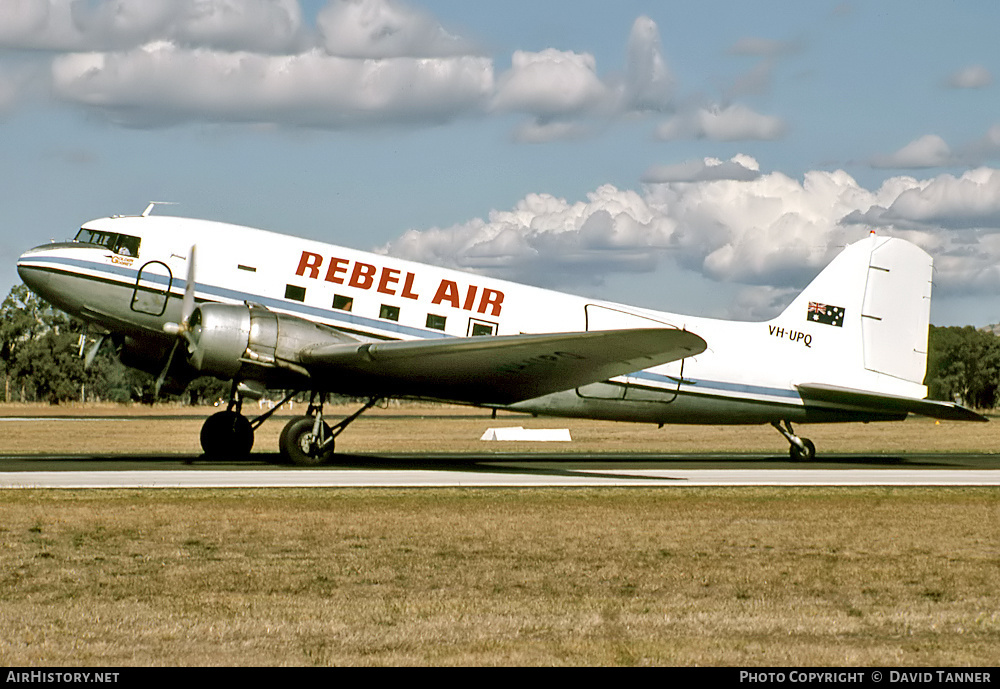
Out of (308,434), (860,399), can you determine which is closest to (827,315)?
(860,399)

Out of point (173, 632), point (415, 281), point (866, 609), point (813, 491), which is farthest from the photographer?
point (415, 281)

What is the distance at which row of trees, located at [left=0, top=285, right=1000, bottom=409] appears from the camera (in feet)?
338

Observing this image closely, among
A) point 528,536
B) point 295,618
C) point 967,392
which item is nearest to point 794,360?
point 528,536

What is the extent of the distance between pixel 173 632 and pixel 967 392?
378 ft

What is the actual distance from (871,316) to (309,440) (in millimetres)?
13516

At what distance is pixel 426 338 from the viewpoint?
22516mm

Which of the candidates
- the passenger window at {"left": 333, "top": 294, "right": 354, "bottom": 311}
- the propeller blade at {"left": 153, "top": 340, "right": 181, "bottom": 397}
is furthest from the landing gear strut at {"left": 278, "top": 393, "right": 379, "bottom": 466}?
the propeller blade at {"left": 153, "top": 340, "right": 181, "bottom": 397}

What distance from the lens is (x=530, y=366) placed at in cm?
2114

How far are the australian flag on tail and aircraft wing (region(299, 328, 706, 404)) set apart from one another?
6.72 m

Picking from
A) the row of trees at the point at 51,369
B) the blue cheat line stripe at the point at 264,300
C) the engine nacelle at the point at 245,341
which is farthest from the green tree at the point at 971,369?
the engine nacelle at the point at 245,341

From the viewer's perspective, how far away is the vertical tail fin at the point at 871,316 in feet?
84.9

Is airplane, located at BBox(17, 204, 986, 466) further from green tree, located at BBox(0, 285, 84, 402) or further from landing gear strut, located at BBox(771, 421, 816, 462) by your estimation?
green tree, located at BBox(0, 285, 84, 402)

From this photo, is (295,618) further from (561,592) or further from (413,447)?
(413,447)

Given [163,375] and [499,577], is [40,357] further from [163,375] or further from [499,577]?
[499,577]
